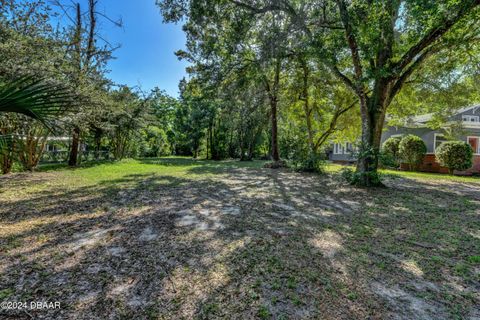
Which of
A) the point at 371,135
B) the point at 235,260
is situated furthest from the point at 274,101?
the point at 235,260

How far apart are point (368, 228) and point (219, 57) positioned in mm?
7619

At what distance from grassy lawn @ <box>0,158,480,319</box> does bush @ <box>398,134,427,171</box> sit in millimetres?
10343

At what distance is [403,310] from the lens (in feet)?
5.57

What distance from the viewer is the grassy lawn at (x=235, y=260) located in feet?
5.60

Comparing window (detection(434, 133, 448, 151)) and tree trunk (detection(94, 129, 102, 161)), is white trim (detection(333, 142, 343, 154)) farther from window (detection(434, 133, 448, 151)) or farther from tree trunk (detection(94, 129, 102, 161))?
tree trunk (detection(94, 129, 102, 161))

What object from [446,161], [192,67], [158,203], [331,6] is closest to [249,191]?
[158,203]

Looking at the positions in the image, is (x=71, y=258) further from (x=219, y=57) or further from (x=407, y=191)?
(x=219, y=57)

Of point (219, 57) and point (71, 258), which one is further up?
point (219, 57)

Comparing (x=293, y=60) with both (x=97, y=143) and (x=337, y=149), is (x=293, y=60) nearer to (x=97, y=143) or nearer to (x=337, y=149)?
(x=97, y=143)

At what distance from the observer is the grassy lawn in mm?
1706

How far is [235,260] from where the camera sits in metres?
2.33

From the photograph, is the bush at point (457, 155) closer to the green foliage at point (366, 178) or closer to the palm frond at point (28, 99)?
the green foliage at point (366, 178)

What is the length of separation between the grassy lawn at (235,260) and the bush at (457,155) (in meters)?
9.16

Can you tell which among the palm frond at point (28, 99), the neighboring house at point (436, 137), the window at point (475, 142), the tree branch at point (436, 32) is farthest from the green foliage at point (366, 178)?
the window at point (475, 142)
